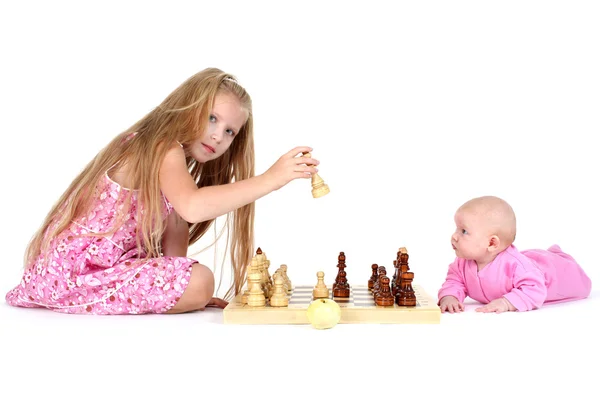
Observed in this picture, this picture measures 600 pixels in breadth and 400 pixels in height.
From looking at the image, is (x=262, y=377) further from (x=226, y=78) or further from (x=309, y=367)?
(x=226, y=78)

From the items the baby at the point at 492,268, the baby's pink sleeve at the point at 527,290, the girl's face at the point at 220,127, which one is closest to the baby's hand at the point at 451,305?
the baby at the point at 492,268

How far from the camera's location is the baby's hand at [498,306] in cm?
285

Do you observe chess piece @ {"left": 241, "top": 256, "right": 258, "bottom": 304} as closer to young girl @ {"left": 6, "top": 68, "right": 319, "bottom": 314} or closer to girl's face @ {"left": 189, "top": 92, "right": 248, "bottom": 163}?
young girl @ {"left": 6, "top": 68, "right": 319, "bottom": 314}

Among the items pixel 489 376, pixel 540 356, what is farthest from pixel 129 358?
pixel 540 356

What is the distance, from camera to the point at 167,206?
3133 millimetres

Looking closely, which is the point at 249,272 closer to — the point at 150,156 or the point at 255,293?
the point at 255,293

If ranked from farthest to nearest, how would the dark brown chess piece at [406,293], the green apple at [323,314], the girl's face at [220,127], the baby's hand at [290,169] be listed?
1. the girl's face at [220,127]
2. the baby's hand at [290,169]
3. the dark brown chess piece at [406,293]
4. the green apple at [323,314]

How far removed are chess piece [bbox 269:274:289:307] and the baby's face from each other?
2.38 ft

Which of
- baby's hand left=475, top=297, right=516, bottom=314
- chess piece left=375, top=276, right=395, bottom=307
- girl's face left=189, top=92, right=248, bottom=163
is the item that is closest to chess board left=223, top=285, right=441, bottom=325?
chess piece left=375, top=276, right=395, bottom=307

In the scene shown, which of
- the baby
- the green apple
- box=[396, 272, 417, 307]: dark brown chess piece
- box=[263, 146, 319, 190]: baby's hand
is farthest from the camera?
the baby

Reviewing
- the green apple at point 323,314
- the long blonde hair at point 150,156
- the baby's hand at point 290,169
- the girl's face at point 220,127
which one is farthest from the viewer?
the girl's face at point 220,127

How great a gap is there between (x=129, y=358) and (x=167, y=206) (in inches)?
37.5

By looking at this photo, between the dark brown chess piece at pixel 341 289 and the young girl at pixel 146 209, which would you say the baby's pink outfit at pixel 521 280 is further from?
the young girl at pixel 146 209

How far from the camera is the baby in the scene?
9.50 ft
